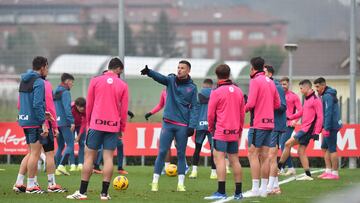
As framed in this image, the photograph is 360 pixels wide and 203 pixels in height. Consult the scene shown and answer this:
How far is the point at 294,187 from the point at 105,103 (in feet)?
15.3

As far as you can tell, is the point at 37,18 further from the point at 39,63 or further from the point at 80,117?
the point at 39,63

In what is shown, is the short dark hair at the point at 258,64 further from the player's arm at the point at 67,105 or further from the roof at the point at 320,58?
the roof at the point at 320,58

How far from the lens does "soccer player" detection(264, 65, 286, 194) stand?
15680 mm

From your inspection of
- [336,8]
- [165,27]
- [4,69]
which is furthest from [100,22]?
[336,8]

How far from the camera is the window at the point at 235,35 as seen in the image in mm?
83850

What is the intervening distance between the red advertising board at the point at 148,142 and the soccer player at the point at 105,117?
35.5 feet

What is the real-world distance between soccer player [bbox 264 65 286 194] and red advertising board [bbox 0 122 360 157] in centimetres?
849

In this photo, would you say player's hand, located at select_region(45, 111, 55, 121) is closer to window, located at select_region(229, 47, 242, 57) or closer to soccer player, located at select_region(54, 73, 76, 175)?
soccer player, located at select_region(54, 73, 76, 175)

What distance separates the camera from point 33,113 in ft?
49.6

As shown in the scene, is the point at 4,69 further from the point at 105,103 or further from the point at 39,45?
the point at 105,103

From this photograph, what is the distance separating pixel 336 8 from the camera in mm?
36938

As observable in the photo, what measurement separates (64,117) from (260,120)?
647 centimetres

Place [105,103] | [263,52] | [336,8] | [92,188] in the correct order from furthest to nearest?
[263,52], [336,8], [92,188], [105,103]

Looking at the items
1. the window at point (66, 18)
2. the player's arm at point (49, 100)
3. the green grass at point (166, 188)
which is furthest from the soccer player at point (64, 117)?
the window at point (66, 18)
